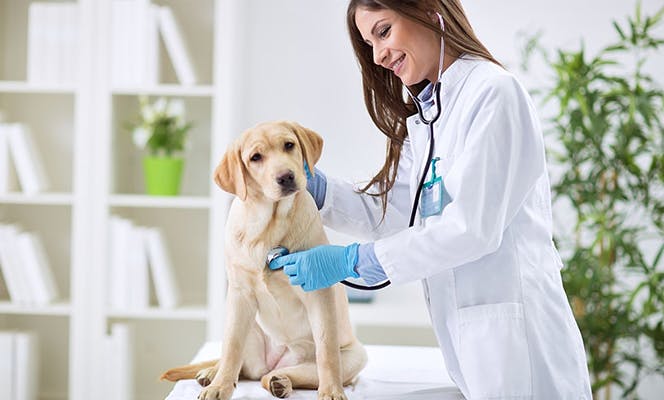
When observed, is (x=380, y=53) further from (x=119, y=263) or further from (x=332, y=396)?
(x=119, y=263)

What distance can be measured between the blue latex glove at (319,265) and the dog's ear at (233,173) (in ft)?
0.54

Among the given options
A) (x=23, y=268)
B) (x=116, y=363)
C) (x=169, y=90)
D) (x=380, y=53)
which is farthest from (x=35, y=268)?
(x=380, y=53)

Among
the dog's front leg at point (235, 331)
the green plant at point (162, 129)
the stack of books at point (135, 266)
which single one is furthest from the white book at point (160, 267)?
the dog's front leg at point (235, 331)

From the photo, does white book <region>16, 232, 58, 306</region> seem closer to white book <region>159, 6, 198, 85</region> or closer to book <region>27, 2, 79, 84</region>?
book <region>27, 2, 79, 84</region>

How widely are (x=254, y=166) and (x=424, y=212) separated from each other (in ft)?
1.17

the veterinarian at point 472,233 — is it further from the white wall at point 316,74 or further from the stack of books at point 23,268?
the stack of books at point 23,268

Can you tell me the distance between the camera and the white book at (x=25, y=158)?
114 inches

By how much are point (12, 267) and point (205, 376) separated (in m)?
1.72

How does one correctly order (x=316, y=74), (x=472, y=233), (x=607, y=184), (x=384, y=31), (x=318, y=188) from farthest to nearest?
(x=316, y=74) → (x=607, y=184) → (x=318, y=188) → (x=384, y=31) → (x=472, y=233)

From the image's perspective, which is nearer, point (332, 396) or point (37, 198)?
point (332, 396)

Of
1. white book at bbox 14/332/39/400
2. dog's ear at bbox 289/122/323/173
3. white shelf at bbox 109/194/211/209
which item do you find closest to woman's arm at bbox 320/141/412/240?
dog's ear at bbox 289/122/323/173

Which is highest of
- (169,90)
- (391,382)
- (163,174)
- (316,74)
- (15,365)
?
(316,74)

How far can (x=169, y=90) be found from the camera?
2.87m

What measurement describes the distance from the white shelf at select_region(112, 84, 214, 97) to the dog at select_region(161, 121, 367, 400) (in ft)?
4.70
